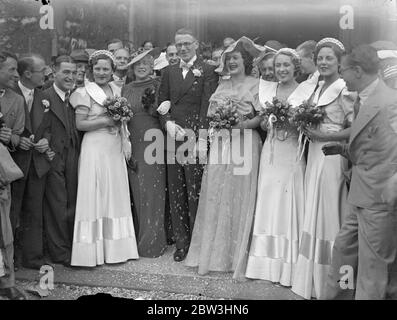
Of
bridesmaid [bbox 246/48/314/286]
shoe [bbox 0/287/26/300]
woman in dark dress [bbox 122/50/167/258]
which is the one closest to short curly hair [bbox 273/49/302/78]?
bridesmaid [bbox 246/48/314/286]

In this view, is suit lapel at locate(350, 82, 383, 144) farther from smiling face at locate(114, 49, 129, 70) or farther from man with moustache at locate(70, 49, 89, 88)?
man with moustache at locate(70, 49, 89, 88)

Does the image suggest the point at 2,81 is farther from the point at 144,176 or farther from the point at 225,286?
the point at 225,286

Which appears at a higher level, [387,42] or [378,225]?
[387,42]

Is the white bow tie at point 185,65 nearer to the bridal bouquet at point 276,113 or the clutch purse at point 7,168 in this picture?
the bridal bouquet at point 276,113

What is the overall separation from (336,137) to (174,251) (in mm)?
1623

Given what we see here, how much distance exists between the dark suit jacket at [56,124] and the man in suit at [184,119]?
0.73m

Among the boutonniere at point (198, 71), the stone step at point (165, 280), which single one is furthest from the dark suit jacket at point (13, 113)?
the boutonniere at point (198, 71)

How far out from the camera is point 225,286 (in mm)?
4363

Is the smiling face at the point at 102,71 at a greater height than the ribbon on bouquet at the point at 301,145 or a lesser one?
greater

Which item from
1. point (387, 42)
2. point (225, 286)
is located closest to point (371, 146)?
point (387, 42)

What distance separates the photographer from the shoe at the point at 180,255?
466 cm

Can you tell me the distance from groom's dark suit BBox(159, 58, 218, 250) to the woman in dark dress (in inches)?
4.9

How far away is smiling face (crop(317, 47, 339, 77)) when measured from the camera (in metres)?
4.04
